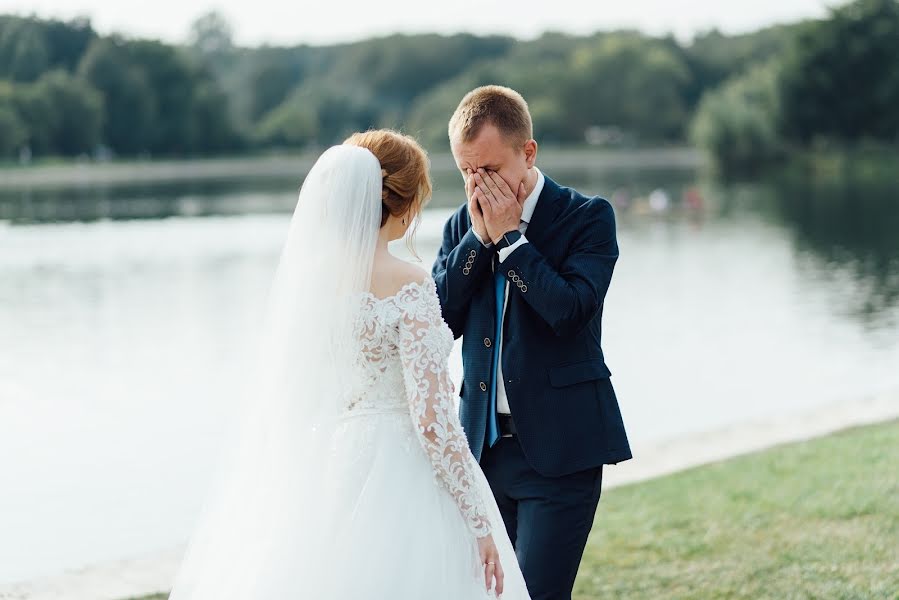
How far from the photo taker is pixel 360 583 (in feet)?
9.86

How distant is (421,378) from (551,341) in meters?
0.62

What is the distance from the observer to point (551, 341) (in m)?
3.49

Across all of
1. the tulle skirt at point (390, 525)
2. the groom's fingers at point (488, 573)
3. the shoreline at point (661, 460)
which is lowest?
the shoreline at point (661, 460)

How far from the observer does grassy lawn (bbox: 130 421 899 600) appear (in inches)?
205

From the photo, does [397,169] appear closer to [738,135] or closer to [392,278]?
[392,278]

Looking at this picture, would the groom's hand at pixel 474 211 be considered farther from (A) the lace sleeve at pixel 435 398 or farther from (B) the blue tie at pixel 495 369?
(A) the lace sleeve at pixel 435 398

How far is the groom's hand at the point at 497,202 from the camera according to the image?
3.37m

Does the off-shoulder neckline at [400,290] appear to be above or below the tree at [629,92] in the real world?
above

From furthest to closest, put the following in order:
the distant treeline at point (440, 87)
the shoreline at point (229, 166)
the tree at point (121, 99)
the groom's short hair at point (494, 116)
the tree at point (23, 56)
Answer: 1. the tree at point (23, 56)
2. the tree at point (121, 99)
3. the shoreline at point (229, 166)
4. the distant treeline at point (440, 87)
5. the groom's short hair at point (494, 116)

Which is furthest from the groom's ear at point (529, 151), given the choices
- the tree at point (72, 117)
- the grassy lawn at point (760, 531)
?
the tree at point (72, 117)

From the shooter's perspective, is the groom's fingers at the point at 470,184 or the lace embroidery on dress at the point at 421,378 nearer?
the lace embroidery on dress at the point at 421,378

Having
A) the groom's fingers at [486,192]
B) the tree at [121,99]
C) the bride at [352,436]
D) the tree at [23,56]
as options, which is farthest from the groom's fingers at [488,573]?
the tree at [23,56]

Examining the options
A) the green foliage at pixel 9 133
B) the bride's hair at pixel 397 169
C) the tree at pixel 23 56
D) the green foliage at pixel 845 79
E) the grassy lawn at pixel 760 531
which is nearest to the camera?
the bride's hair at pixel 397 169

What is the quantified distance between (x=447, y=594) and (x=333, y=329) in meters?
0.75
